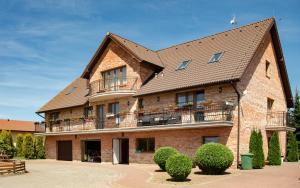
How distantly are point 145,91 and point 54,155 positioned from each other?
1576cm

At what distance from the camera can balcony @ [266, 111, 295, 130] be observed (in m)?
25.8

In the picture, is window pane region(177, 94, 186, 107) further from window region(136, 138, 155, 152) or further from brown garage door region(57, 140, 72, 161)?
brown garage door region(57, 140, 72, 161)

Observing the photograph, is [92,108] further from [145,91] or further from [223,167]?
Result: [223,167]

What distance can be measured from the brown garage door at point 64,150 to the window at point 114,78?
343 inches

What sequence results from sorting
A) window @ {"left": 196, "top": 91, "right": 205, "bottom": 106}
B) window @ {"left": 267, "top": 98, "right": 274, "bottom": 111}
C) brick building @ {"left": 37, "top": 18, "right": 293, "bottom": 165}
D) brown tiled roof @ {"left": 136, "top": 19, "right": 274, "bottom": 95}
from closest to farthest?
brick building @ {"left": 37, "top": 18, "right": 293, "bottom": 165} → brown tiled roof @ {"left": 136, "top": 19, "right": 274, "bottom": 95} → window @ {"left": 196, "top": 91, "right": 205, "bottom": 106} → window @ {"left": 267, "top": 98, "right": 274, "bottom": 111}

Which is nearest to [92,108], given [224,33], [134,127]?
[134,127]

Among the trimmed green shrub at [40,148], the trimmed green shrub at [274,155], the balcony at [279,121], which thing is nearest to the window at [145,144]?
the trimmed green shrub at [274,155]

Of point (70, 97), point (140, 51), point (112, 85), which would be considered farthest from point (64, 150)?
point (140, 51)

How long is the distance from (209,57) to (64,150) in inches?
751

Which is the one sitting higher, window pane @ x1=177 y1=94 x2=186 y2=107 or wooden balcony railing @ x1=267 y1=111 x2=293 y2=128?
window pane @ x1=177 y1=94 x2=186 y2=107

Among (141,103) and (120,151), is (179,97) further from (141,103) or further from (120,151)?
(120,151)

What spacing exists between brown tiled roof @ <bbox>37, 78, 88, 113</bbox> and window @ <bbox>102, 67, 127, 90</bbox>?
3.31 m

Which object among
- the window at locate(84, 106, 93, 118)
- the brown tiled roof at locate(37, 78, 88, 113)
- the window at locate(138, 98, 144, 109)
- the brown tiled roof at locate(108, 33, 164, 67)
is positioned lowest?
the window at locate(84, 106, 93, 118)

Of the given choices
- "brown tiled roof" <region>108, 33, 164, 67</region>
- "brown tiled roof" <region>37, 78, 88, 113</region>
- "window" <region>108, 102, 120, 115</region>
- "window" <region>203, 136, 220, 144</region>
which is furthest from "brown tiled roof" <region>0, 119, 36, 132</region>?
"window" <region>203, 136, 220, 144</region>
